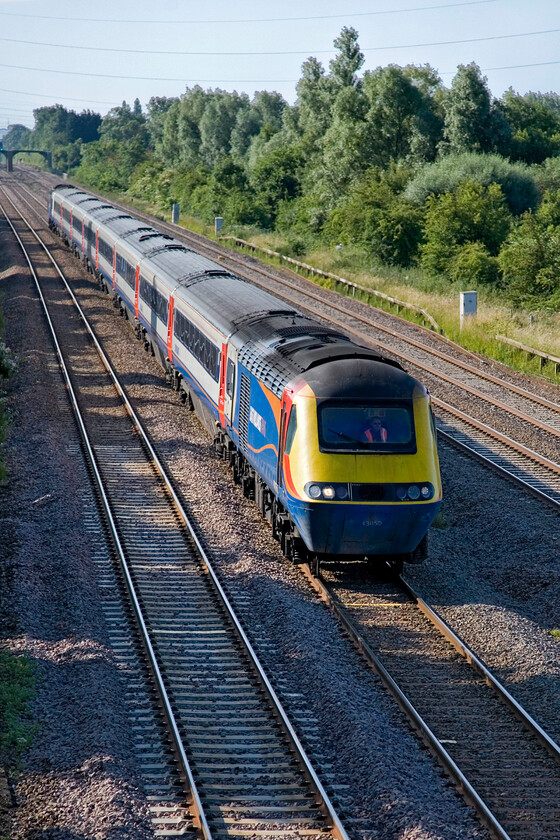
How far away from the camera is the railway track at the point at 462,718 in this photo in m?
7.98

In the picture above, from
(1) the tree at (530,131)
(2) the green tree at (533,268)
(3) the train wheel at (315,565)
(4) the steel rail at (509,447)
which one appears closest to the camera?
(3) the train wheel at (315,565)

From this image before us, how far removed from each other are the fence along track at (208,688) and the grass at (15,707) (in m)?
1.31

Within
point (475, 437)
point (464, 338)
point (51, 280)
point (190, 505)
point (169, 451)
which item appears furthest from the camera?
point (51, 280)

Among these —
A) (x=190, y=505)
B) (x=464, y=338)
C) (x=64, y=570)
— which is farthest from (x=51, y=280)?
(x=64, y=570)

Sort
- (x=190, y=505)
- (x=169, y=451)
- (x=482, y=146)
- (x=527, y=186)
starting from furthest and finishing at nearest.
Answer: (x=482, y=146)
(x=527, y=186)
(x=169, y=451)
(x=190, y=505)

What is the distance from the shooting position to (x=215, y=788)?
8.09 metres

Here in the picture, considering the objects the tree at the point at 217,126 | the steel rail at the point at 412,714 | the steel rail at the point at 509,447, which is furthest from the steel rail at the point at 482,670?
the tree at the point at 217,126

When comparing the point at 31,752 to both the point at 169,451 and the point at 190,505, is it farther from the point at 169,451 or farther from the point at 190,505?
the point at 169,451

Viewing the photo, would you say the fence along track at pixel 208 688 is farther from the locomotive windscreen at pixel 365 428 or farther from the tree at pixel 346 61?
the tree at pixel 346 61

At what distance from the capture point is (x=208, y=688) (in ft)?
33.0

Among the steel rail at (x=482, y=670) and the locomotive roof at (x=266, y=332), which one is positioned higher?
the locomotive roof at (x=266, y=332)

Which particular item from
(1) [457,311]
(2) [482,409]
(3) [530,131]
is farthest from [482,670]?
(3) [530,131]

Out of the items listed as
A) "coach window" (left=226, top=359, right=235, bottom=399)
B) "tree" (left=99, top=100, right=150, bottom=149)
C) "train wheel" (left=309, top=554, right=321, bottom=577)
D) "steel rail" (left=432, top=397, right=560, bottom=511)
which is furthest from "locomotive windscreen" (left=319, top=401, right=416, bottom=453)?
"tree" (left=99, top=100, right=150, bottom=149)

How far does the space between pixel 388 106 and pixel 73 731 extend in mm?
52768
